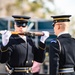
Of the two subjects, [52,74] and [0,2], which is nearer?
[52,74]

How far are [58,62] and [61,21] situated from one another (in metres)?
0.65

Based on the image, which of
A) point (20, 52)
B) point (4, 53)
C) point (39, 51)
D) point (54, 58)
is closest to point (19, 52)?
point (20, 52)

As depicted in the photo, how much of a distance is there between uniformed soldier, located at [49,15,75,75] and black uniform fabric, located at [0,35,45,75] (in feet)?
2.56

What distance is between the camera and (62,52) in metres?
5.84

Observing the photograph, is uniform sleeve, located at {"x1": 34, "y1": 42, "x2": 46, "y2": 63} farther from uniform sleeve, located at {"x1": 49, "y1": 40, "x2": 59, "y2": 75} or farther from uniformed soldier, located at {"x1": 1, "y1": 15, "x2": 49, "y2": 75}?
uniform sleeve, located at {"x1": 49, "y1": 40, "x2": 59, "y2": 75}

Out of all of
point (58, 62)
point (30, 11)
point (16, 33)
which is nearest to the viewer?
point (58, 62)

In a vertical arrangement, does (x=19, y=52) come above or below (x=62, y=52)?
below

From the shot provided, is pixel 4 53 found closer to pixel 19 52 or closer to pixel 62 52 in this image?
pixel 19 52

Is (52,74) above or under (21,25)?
under

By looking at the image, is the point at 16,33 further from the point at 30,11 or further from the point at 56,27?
the point at 30,11

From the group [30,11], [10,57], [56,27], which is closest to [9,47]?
[10,57]

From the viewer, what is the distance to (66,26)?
5957 millimetres

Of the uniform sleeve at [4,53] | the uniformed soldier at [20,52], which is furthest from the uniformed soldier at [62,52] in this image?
the uniform sleeve at [4,53]

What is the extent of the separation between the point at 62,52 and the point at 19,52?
920mm
